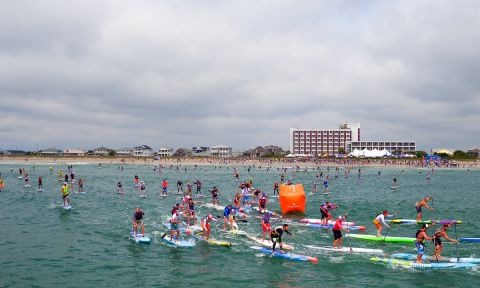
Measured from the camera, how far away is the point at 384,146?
634 feet

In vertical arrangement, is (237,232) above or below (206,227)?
below

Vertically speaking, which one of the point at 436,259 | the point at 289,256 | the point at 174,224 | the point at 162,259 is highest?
the point at 174,224

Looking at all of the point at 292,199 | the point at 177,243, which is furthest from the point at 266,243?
the point at 292,199

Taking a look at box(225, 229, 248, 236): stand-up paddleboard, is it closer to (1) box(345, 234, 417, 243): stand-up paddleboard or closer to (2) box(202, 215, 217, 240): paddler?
(2) box(202, 215, 217, 240): paddler

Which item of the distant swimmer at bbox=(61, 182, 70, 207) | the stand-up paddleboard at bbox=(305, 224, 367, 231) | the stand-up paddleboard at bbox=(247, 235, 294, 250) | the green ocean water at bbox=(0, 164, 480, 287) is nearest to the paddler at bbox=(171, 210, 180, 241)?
the green ocean water at bbox=(0, 164, 480, 287)

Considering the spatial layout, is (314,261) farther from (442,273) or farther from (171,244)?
(171,244)

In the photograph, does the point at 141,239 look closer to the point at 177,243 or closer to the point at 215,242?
the point at 177,243

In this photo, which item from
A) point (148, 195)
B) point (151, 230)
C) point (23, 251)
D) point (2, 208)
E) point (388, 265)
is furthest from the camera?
point (148, 195)

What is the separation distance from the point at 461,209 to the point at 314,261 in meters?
23.6

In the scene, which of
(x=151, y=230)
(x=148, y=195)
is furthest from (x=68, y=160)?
(x=151, y=230)

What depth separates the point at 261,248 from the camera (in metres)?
21.8

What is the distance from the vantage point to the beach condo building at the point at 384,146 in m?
190

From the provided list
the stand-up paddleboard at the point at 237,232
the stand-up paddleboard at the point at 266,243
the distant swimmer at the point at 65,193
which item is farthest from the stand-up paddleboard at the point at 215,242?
the distant swimmer at the point at 65,193

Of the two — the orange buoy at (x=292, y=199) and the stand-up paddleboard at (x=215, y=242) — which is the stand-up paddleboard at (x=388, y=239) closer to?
the stand-up paddleboard at (x=215, y=242)
